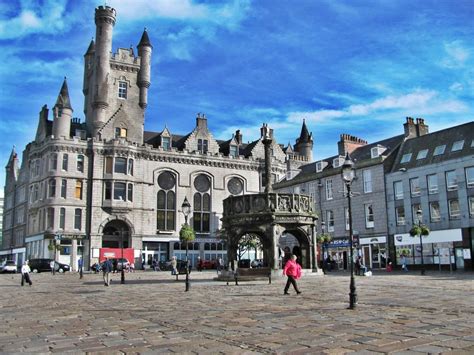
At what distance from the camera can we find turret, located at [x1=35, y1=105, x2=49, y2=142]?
62250mm

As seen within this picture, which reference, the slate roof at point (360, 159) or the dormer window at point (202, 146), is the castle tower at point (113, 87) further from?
the slate roof at point (360, 159)

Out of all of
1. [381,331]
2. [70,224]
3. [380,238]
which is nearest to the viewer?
[381,331]

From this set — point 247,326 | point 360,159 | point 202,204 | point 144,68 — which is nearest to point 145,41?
point 144,68

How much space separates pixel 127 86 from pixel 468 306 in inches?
2271

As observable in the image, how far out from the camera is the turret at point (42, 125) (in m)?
62.2

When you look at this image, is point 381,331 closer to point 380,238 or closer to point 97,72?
point 380,238

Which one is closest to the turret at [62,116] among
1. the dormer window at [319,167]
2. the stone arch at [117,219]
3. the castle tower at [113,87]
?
the castle tower at [113,87]

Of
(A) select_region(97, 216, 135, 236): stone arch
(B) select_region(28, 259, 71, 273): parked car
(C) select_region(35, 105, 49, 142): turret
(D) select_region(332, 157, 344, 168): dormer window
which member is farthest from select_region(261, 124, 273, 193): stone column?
(C) select_region(35, 105, 49, 142): turret

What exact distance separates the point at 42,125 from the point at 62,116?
6162 mm

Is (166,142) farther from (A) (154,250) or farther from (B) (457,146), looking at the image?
(B) (457,146)

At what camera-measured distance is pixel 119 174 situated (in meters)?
58.6

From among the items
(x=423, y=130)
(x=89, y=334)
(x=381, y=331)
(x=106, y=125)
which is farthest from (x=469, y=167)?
(x=106, y=125)

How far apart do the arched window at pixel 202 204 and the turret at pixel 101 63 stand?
15.3 m

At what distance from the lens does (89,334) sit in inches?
369
